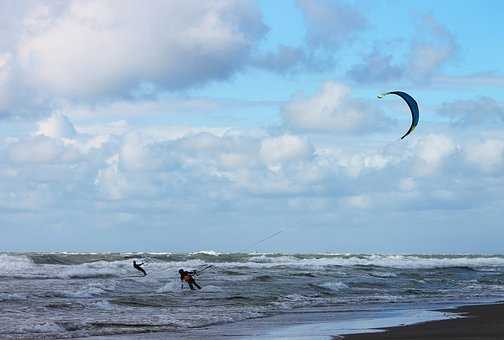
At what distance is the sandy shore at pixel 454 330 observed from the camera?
42.9 ft

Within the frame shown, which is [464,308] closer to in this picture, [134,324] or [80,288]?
[134,324]

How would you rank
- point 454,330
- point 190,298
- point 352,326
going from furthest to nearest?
point 190,298 → point 352,326 → point 454,330

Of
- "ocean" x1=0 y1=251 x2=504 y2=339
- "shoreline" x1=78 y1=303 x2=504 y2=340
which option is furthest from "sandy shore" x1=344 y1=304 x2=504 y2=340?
"ocean" x1=0 y1=251 x2=504 y2=339

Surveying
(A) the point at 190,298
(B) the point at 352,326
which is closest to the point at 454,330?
(B) the point at 352,326

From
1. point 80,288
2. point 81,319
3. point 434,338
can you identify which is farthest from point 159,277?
point 434,338

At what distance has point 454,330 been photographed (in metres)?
14.2

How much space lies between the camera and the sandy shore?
13078 mm

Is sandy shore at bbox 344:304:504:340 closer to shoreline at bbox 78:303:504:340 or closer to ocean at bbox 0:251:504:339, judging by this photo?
shoreline at bbox 78:303:504:340

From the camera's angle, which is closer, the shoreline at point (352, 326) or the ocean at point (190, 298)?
the shoreline at point (352, 326)

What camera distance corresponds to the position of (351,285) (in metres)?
30.2

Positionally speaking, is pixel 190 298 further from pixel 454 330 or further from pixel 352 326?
pixel 454 330

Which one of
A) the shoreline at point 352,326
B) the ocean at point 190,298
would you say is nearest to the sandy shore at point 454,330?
the shoreline at point 352,326

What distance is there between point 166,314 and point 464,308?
754cm

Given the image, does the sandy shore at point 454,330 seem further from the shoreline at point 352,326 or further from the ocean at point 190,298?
the ocean at point 190,298
